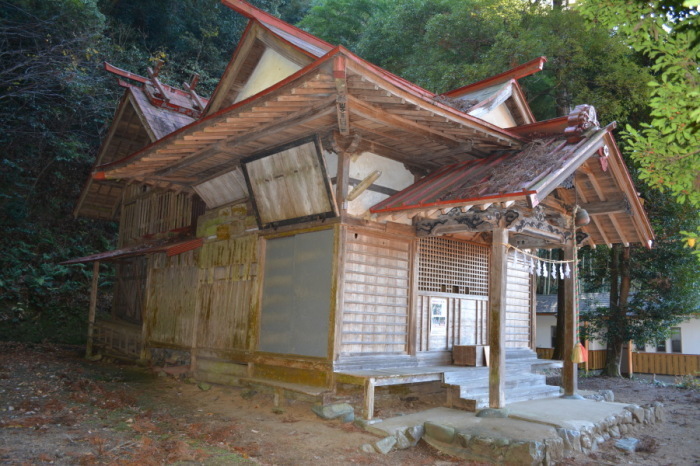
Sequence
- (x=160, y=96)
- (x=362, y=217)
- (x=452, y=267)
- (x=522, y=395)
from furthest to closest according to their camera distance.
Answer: (x=160, y=96), (x=452, y=267), (x=522, y=395), (x=362, y=217)

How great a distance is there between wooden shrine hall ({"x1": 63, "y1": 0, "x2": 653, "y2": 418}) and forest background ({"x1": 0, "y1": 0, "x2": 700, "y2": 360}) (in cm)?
567

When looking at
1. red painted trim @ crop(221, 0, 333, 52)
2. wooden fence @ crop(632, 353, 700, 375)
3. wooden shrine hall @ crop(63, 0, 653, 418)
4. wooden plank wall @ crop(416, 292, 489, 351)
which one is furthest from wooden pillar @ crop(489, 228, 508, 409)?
wooden fence @ crop(632, 353, 700, 375)

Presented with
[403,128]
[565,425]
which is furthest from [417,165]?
[565,425]

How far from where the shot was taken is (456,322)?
1052 cm

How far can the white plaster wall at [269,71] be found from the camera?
30.7ft

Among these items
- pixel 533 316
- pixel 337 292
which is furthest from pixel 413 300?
pixel 533 316

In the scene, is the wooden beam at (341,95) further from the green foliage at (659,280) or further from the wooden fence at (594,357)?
the wooden fence at (594,357)

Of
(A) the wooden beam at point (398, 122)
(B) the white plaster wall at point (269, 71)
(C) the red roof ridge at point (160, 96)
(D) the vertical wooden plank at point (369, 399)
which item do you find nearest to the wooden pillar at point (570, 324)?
(A) the wooden beam at point (398, 122)

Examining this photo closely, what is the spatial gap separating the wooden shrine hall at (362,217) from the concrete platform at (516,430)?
1.71 feet

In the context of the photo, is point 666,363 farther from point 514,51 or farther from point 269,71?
point 269,71

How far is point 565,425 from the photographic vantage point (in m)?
7.29

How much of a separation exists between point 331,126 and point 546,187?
3.44 metres

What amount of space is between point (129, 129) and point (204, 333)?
7.31 metres

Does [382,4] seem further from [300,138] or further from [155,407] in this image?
[155,407]
